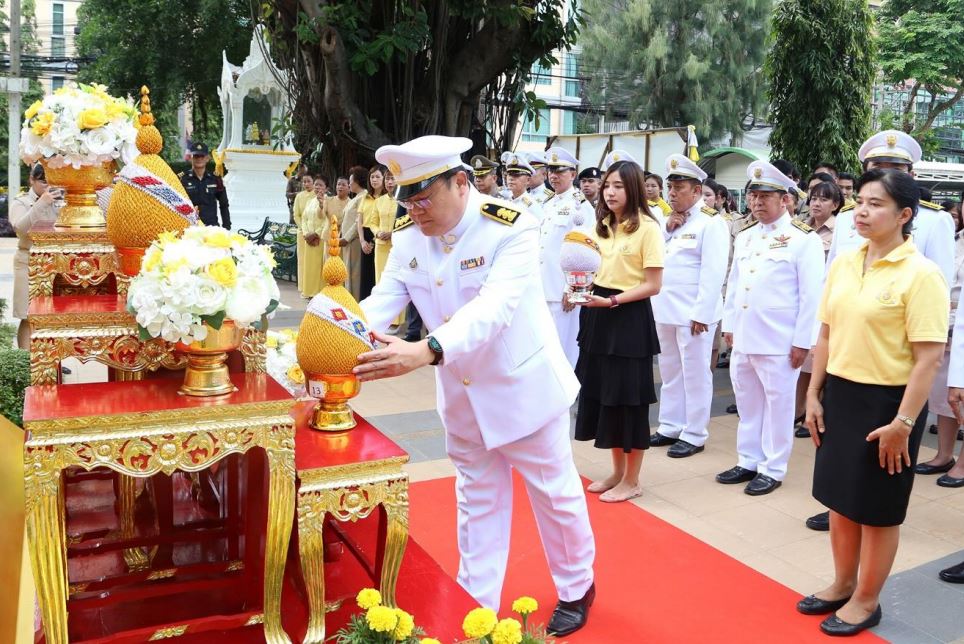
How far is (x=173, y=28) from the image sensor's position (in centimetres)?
2425

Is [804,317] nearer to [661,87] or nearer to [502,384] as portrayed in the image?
[502,384]

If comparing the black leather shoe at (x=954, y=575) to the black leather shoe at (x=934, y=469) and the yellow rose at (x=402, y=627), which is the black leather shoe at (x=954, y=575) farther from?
the yellow rose at (x=402, y=627)

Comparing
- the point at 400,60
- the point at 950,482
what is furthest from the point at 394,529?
the point at 400,60

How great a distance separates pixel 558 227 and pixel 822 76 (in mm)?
6194

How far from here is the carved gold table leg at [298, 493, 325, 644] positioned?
1991mm

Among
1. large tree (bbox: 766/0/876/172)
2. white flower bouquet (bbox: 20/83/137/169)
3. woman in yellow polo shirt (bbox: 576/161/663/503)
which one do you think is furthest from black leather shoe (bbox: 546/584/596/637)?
large tree (bbox: 766/0/876/172)

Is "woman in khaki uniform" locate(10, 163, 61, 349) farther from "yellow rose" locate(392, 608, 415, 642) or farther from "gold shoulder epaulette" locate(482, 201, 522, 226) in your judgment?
"yellow rose" locate(392, 608, 415, 642)

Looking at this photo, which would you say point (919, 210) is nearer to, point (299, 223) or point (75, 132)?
point (75, 132)

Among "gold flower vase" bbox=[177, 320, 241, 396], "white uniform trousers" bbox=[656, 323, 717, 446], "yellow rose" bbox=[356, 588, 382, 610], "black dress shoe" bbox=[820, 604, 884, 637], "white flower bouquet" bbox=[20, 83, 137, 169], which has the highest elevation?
"white flower bouquet" bbox=[20, 83, 137, 169]

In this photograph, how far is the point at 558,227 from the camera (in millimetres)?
6223

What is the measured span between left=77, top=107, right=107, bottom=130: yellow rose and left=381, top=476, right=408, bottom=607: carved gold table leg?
1.64 m

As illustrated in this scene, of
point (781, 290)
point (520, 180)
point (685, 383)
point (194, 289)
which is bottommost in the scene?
point (685, 383)

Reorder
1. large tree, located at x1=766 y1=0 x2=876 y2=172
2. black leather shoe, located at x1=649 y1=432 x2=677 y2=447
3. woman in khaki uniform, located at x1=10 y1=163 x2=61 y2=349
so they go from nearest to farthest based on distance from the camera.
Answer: black leather shoe, located at x1=649 y1=432 x2=677 y2=447 < woman in khaki uniform, located at x1=10 y1=163 x2=61 y2=349 < large tree, located at x1=766 y1=0 x2=876 y2=172

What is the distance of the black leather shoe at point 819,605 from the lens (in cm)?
304
